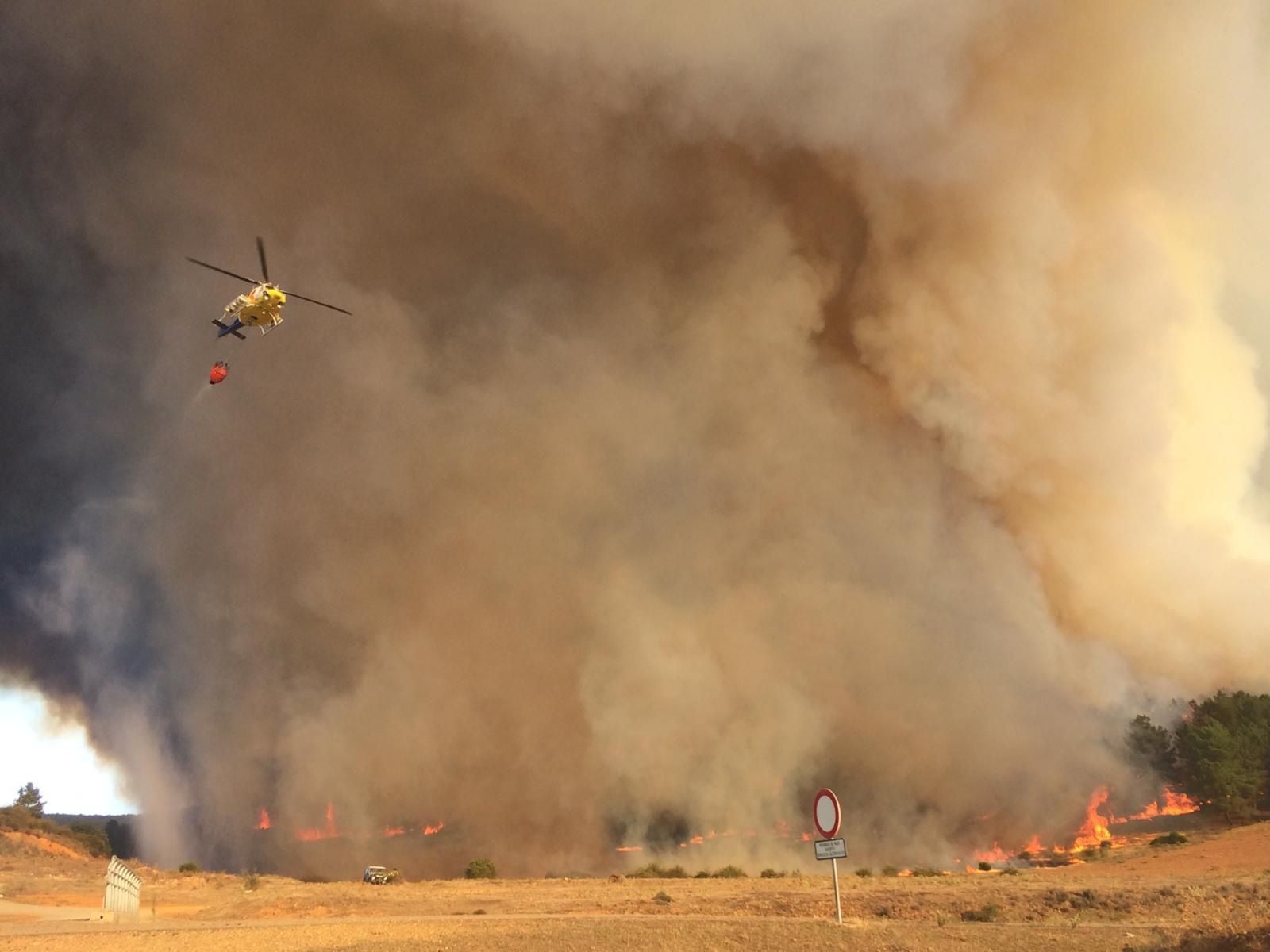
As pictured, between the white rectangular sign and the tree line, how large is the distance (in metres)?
62.8

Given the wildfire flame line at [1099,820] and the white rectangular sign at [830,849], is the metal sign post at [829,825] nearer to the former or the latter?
the white rectangular sign at [830,849]

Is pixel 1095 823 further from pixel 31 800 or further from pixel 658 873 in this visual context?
pixel 31 800

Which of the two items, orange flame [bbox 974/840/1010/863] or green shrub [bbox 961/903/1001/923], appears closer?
green shrub [bbox 961/903/1001/923]

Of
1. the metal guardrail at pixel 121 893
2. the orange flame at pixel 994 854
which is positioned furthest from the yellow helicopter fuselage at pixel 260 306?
the orange flame at pixel 994 854

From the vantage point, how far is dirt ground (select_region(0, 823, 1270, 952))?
17.8 metres

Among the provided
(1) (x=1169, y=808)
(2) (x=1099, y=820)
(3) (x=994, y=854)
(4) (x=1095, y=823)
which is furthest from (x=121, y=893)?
(1) (x=1169, y=808)

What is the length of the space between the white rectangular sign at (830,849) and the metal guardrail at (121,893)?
2125 cm

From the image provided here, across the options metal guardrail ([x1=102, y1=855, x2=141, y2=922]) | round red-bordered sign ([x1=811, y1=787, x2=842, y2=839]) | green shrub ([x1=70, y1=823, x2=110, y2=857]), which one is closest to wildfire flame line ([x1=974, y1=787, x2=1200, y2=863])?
round red-bordered sign ([x1=811, y1=787, x2=842, y2=839])

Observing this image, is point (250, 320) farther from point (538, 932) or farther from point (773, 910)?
point (773, 910)

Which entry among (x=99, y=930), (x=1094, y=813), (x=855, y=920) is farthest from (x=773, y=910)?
(x=1094, y=813)

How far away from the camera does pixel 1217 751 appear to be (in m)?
63.1

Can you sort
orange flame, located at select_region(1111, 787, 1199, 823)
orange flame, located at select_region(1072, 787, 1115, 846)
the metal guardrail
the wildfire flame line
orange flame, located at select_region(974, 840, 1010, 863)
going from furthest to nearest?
orange flame, located at select_region(1111, 787, 1199, 823) < orange flame, located at select_region(1072, 787, 1115, 846) < the wildfire flame line < orange flame, located at select_region(974, 840, 1010, 863) < the metal guardrail

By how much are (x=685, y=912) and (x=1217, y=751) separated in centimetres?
5731

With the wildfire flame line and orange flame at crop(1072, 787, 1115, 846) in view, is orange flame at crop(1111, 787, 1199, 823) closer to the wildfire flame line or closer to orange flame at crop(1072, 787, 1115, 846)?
the wildfire flame line
